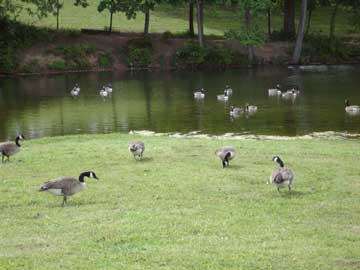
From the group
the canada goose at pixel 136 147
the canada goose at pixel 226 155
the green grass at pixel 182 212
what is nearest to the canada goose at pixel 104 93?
the green grass at pixel 182 212

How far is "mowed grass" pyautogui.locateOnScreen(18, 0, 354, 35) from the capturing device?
95.8 meters

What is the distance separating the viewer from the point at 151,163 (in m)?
27.2

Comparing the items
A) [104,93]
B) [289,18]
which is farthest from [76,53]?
[289,18]

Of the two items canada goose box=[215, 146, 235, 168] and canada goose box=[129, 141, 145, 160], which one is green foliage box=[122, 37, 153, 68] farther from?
canada goose box=[215, 146, 235, 168]

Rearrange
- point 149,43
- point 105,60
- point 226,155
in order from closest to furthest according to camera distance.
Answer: point 226,155, point 105,60, point 149,43

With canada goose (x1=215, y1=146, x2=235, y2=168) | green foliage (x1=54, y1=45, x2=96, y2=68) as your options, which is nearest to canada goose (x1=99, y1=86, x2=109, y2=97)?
green foliage (x1=54, y1=45, x2=96, y2=68)

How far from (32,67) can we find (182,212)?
62.2 meters

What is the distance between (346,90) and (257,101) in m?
10.0

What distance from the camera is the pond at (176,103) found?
145 feet

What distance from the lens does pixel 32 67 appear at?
78.9 metres

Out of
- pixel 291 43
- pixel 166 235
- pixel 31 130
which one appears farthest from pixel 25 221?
pixel 291 43

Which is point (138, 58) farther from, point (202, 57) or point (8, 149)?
point (8, 149)

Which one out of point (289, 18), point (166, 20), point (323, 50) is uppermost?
point (166, 20)

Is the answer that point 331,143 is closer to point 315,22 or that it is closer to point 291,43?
point 291,43
